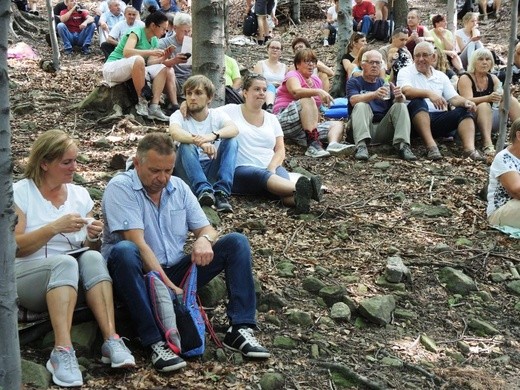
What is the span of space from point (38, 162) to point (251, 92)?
3.12 m

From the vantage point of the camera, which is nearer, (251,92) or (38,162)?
(38,162)

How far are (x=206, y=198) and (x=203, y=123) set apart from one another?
0.80m

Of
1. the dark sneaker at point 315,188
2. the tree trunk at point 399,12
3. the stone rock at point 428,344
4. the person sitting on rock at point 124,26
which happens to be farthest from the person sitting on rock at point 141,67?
the tree trunk at point 399,12

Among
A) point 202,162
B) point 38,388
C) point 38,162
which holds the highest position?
point 38,162

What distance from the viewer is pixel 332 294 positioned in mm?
4871

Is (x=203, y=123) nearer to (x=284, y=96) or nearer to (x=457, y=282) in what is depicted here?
(x=284, y=96)

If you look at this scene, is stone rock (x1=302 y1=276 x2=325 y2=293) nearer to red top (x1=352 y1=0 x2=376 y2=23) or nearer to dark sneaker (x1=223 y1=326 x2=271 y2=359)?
dark sneaker (x1=223 y1=326 x2=271 y2=359)

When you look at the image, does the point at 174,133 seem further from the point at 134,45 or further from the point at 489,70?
the point at 489,70

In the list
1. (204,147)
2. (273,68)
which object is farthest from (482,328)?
(273,68)

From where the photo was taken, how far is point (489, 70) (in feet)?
28.9

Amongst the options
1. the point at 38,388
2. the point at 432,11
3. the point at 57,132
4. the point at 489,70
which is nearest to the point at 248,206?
the point at 57,132

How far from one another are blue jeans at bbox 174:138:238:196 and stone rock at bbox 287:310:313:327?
178cm

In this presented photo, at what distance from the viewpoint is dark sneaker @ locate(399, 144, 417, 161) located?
8.02 metres

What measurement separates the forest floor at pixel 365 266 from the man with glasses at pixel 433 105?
221 mm
